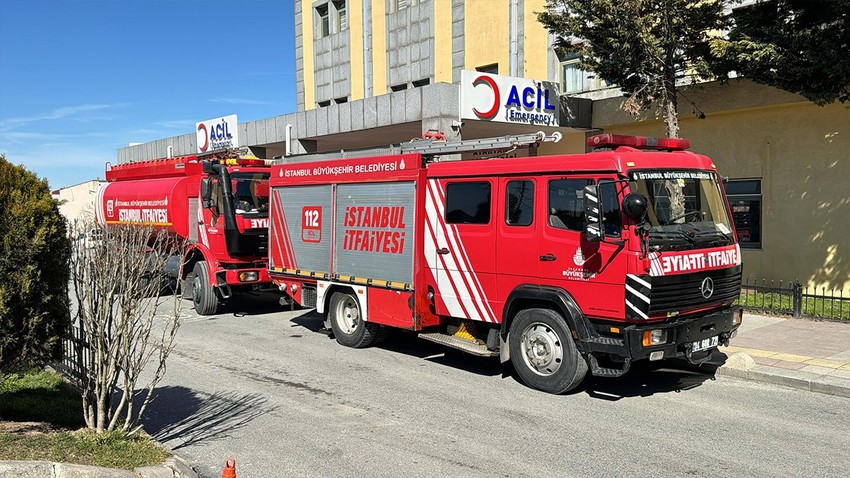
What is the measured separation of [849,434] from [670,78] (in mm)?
8628

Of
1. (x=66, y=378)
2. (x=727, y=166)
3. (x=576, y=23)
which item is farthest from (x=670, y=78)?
(x=66, y=378)

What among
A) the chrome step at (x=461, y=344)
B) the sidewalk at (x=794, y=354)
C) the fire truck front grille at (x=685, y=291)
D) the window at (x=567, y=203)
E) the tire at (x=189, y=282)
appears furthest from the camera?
the tire at (x=189, y=282)

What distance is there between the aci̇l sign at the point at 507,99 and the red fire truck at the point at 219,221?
15.0ft

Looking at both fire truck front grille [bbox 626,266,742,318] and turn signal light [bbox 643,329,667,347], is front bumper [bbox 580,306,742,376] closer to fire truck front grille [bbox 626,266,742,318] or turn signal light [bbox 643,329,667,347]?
turn signal light [bbox 643,329,667,347]

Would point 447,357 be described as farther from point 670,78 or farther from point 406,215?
point 670,78

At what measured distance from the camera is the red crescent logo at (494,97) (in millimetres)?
15336

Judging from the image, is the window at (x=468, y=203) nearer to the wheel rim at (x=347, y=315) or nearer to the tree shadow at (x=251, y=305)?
the wheel rim at (x=347, y=315)

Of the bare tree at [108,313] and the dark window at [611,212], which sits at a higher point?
the dark window at [611,212]

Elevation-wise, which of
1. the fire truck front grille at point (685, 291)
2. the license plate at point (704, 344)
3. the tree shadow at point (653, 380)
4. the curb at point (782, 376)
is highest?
the fire truck front grille at point (685, 291)

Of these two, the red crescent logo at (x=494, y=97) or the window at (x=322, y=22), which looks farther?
the window at (x=322, y=22)

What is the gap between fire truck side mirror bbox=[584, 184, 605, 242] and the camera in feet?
22.7

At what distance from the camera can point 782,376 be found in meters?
7.94

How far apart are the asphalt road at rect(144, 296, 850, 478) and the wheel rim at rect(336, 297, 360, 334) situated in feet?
2.50

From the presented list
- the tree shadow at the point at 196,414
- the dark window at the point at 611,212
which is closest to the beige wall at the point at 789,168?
the dark window at the point at 611,212
